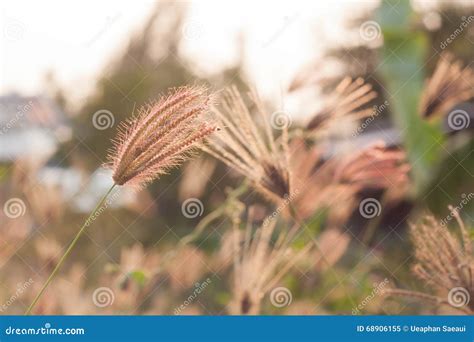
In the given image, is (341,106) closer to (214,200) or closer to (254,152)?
(254,152)

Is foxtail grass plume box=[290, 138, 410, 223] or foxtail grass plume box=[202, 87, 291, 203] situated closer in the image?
foxtail grass plume box=[202, 87, 291, 203]

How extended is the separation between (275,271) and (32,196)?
0.77 meters

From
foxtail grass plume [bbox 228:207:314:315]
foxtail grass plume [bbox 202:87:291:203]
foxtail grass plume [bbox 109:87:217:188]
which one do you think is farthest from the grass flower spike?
foxtail grass plume [bbox 228:207:314:315]

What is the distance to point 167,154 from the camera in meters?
1.27

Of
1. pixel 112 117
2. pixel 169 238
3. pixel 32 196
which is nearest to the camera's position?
pixel 32 196

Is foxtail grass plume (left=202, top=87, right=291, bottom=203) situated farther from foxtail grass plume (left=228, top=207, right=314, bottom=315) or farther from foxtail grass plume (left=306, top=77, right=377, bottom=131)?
foxtail grass plume (left=306, top=77, right=377, bottom=131)

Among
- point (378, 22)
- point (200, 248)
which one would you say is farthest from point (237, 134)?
point (378, 22)

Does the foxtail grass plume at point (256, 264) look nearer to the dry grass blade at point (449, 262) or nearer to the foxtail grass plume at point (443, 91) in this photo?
the dry grass blade at point (449, 262)

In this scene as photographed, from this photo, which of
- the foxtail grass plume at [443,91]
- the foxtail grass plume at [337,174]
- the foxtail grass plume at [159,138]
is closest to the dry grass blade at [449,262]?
the foxtail grass plume at [337,174]

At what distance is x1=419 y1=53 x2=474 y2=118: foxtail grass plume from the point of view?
195cm

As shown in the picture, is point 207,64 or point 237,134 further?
point 207,64

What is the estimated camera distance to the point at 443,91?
1.97 meters

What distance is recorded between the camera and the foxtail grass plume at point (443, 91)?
6.40 feet

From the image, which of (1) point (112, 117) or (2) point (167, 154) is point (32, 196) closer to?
(1) point (112, 117)
